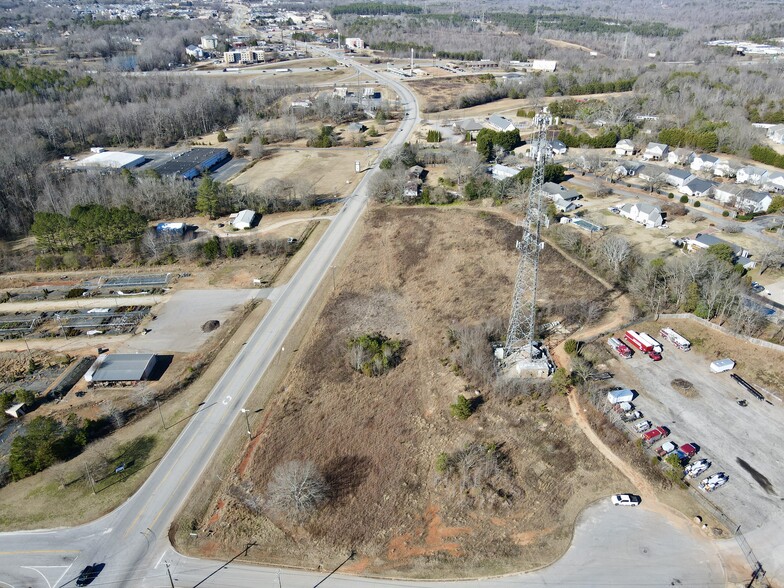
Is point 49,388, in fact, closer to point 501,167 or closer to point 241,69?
point 501,167

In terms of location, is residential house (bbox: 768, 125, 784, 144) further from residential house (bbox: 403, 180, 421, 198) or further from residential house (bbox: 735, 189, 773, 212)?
residential house (bbox: 403, 180, 421, 198)

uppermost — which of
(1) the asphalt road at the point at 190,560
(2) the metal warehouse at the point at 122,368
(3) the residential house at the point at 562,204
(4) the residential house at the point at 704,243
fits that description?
(3) the residential house at the point at 562,204

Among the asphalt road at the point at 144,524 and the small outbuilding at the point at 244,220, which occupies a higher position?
the small outbuilding at the point at 244,220

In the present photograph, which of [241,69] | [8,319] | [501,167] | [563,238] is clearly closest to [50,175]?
[8,319]

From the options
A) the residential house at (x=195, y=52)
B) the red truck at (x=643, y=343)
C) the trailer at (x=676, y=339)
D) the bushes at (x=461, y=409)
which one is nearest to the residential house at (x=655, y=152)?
the trailer at (x=676, y=339)

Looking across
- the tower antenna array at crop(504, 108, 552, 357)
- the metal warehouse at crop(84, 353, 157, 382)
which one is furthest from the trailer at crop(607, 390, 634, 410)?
the metal warehouse at crop(84, 353, 157, 382)

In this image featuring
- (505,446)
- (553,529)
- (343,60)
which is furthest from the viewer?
(343,60)

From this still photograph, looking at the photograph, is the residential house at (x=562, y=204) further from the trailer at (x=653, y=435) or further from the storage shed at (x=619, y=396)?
the trailer at (x=653, y=435)
